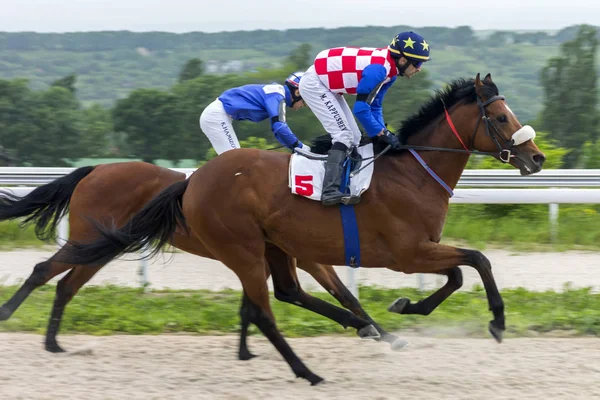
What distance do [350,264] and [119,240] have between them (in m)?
1.45

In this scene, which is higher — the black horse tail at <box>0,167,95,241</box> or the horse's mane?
the horse's mane

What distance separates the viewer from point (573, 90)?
1731 cm

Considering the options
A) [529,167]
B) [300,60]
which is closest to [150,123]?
[300,60]

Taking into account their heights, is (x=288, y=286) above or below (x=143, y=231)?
below

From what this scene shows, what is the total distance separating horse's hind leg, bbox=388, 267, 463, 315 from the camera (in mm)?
4875

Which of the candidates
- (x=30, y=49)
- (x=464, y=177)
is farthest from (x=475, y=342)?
(x=30, y=49)

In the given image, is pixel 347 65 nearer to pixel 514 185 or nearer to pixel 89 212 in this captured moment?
pixel 89 212

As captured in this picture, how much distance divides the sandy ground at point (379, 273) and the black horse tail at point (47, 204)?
4.50 ft

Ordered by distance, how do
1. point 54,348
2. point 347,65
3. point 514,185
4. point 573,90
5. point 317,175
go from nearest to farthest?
1. point 317,175
2. point 347,65
3. point 54,348
4. point 514,185
5. point 573,90

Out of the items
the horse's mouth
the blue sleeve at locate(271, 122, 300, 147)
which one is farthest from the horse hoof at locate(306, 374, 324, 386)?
the blue sleeve at locate(271, 122, 300, 147)

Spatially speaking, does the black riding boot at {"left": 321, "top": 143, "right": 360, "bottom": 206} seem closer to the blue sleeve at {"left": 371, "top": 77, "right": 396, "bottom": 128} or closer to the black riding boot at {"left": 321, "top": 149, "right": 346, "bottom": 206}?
the black riding boot at {"left": 321, "top": 149, "right": 346, "bottom": 206}

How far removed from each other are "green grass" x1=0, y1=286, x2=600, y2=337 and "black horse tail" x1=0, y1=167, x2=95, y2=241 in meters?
0.70

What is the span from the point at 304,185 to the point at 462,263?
100 centimetres

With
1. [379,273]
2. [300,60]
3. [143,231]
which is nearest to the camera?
[143,231]
